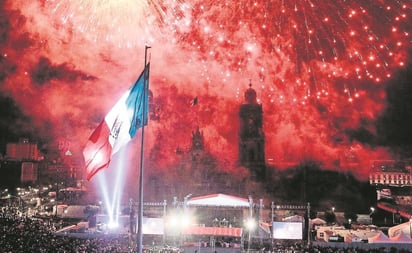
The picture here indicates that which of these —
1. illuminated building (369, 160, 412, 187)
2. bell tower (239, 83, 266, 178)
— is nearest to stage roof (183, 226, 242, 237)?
bell tower (239, 83, 266, 178)

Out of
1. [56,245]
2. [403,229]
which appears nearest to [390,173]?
[403,229]

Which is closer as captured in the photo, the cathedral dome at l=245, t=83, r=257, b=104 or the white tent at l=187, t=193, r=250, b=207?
the white tent at l=187, t=193, r=250, b=207

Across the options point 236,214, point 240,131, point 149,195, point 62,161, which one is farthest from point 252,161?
point 62,161

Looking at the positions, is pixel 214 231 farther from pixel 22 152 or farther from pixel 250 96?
pixel 22 152

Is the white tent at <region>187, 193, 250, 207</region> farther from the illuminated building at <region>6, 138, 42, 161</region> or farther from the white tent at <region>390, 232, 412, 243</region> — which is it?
the illuminated building at <region>6, 138, 42, 161</region>

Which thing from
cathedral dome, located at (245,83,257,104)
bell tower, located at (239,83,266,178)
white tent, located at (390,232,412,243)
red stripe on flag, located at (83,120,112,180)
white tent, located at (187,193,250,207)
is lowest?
white tent, located at (390,232,412,243)

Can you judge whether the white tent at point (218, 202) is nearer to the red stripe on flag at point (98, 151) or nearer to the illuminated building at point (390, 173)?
the red stripe on flag at point (98, 151)

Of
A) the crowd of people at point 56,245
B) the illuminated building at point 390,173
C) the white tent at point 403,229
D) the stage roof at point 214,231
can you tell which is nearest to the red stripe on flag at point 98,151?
the crowd of people at point 56,245

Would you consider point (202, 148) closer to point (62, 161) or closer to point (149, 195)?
point (149, 195)
